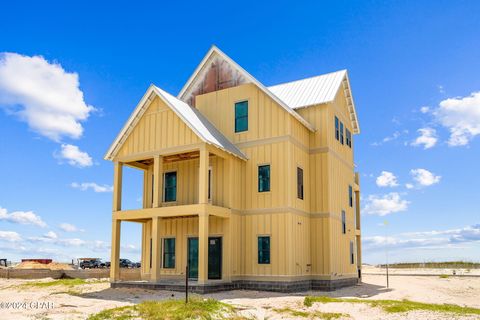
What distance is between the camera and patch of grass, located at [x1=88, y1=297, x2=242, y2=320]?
1433 cm

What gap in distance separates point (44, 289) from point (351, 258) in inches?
691

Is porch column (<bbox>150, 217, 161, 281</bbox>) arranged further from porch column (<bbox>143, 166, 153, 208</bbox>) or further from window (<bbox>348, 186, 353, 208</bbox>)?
window (<bbox>348, 186, 353, 208</bbox>)

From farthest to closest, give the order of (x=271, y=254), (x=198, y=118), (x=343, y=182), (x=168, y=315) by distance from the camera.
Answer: (x=343, y=182) → (x=198, y=118) → (x=271, y=254) → (x=168, y=315)

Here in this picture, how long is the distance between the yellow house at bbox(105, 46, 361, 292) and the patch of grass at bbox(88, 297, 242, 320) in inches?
283

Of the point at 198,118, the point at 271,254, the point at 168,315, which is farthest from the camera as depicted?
the point at 198,118

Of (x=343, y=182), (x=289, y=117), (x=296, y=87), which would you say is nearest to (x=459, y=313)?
(x=289, y=117)

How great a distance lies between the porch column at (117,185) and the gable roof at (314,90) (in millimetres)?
10071

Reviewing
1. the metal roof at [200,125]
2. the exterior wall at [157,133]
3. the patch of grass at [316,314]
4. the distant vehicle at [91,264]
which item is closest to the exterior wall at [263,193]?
the exterior wall at [157,133]

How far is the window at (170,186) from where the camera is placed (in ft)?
92.9

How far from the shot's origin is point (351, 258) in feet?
104

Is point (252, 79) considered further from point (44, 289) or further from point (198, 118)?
point (44, 289)

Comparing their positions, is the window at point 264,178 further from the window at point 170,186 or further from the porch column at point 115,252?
the porch column at point 115,252

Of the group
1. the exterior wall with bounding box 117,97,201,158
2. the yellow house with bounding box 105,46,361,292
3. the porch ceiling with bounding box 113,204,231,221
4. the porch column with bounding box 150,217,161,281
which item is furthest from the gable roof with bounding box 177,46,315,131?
the porch column with bounding box 150,217,161,281

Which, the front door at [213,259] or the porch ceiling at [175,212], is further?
the front door at [213,259]
